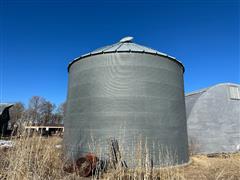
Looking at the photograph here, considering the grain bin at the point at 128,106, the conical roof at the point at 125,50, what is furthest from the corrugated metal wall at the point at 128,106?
the conical roof at the point at 125,50

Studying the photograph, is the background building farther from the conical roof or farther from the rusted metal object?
the rusted metal object

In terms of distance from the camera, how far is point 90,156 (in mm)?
5660

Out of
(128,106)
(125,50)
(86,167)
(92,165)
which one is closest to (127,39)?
(125,50)

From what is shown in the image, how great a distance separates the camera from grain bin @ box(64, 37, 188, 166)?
6277mm

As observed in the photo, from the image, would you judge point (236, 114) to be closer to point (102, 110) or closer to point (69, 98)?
point (102, 110)

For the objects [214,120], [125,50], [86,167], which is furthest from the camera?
[214,120]

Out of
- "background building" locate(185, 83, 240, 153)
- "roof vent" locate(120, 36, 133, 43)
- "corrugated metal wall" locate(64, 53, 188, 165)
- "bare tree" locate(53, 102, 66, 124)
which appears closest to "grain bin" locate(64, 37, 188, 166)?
"corrugated metal wall" locate(64, 53, 188, 165)

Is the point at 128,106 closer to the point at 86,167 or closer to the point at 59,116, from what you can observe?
the point at 86,167

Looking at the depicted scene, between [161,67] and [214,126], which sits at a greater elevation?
[161,67]

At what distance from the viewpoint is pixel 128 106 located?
6.41 m

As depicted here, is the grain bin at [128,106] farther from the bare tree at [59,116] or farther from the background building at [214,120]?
the background building at [214,120]

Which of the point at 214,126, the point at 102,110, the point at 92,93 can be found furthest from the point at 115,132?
the point at 214,126

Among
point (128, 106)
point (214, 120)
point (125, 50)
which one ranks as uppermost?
point (125, 50)

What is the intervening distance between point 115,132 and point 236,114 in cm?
912
